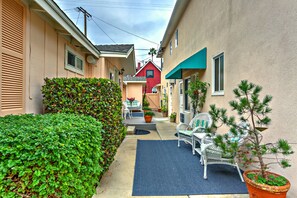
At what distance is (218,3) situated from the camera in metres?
4.96

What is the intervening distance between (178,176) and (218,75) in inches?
131

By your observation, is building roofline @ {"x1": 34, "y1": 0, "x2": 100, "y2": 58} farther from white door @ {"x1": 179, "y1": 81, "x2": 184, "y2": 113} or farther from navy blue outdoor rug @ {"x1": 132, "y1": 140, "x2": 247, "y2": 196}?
white door @ {"x1": 179, "y1": 81, "x2": 184, "y2": 113}

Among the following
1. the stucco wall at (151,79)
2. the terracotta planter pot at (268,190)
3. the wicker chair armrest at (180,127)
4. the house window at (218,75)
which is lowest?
the terracotta planter pot at (268,190)

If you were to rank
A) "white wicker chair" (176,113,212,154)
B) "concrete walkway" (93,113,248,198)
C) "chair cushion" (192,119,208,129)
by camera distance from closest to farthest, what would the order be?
"concrete walkway" (93,113,248,198) → "white wicker chair" (176,113,212,154) → "chair cushion" (192,119,208,129)

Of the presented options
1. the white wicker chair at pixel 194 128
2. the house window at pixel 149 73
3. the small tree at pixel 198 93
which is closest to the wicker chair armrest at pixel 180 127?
the white wicker chair at pixel 194 128

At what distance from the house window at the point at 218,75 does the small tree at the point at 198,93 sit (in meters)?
0.46

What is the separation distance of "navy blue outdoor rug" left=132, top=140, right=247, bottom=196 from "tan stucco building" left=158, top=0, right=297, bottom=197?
959mm

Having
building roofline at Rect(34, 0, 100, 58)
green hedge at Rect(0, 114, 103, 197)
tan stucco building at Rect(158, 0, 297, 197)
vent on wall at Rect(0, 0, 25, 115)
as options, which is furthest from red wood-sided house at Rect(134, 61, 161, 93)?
green hedge at Rect(0, 114, 103, 197)

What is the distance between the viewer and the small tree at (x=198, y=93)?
5.88 metres

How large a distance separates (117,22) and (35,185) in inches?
606

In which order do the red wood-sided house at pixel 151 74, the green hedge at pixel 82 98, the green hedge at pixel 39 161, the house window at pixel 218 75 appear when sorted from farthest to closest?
the red wood-sided house at pixel 151 74 → the house window at pixel 218 75 → the green hedge at pixel 82 98 → the green hedge at pixel 39 161

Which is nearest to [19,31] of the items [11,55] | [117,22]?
[11,55]

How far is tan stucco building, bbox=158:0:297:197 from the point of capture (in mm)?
2582

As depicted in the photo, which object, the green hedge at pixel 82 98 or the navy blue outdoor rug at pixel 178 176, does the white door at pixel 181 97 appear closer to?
the navy blue outdoor rug at pixel 178 176
